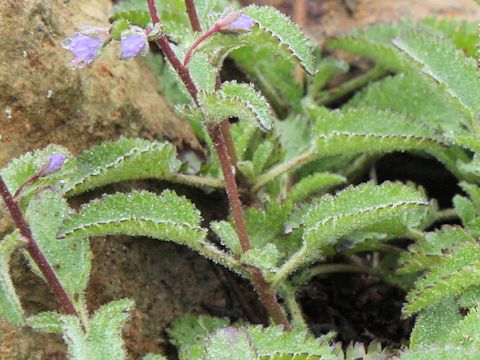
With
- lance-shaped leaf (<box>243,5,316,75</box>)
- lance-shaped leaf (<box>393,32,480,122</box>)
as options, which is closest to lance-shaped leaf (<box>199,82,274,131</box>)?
lance-shaped leaf (<box>243,5,316,75</box>)

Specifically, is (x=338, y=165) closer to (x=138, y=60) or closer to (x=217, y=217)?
(x=217, y=217)

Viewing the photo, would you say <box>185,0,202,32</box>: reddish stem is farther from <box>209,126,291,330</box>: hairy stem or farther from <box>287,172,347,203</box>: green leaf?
<box>287,172,347,203</box>: green leaf

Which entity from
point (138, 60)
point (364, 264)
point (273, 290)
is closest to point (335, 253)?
point (364, 264)

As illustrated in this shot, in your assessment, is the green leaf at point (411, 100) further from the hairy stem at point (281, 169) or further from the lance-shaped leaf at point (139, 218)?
the lance-shaped leaf at point (139, 218)

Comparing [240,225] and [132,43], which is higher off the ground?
[132,43]

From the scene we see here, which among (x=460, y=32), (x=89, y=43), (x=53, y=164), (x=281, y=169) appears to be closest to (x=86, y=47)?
(x=89, y=43)

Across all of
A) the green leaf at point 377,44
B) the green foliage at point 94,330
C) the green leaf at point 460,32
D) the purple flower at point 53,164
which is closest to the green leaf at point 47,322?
the green foliage at point 94,330

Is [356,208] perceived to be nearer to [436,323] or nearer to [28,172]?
[436,323]
